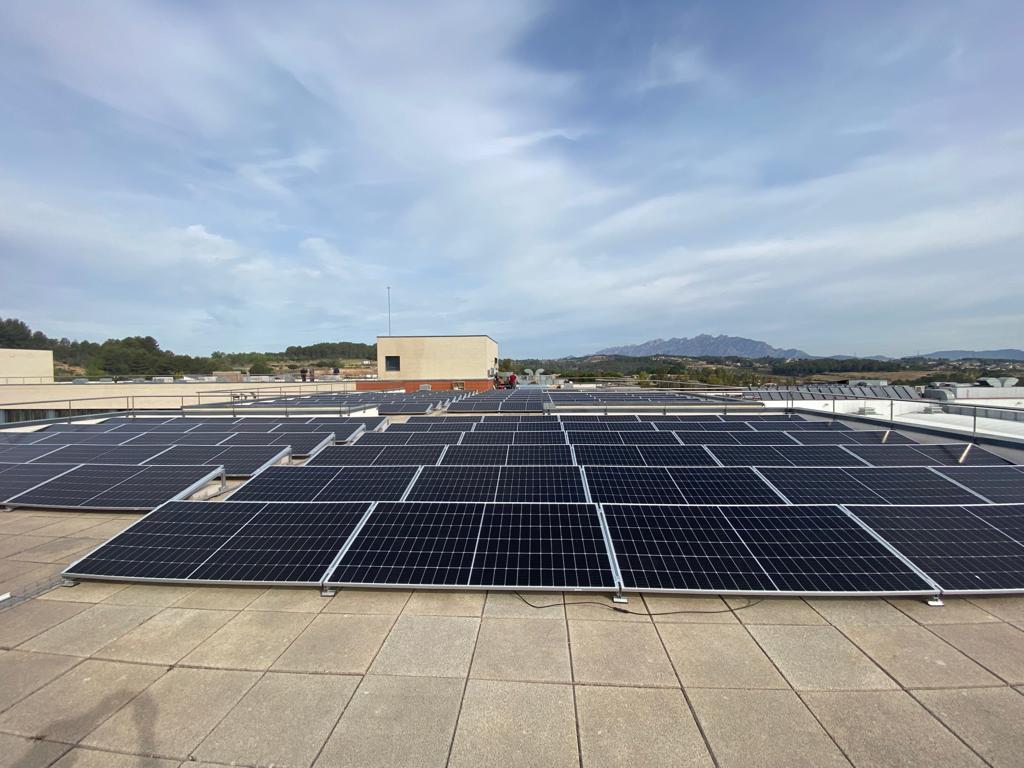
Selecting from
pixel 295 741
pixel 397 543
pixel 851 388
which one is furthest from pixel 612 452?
pixel 851 388

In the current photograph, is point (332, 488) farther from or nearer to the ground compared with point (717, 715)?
farther from the ground

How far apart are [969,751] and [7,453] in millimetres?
21012

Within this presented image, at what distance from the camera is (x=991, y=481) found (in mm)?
8961

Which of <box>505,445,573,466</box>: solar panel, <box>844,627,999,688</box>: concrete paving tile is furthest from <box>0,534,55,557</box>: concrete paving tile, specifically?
<box>844,627,999,688</box>: concrete paving tile

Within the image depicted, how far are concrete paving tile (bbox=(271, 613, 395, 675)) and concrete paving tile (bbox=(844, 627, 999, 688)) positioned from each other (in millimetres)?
5708

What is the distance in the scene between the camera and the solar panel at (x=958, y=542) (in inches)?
241

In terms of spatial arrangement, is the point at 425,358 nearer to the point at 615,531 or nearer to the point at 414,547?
the point at 414,547

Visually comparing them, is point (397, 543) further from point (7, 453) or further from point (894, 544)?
point (7, 453)

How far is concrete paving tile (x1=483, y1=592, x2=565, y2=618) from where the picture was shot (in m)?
5.86

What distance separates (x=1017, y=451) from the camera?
1434 centimetres

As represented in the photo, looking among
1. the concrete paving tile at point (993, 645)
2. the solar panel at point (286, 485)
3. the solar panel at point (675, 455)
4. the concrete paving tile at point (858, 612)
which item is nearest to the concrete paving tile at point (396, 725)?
the solar panel at point (286, 485)

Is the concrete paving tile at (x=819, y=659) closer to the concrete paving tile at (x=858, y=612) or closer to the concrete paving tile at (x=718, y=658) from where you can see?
the concrete paving tile at (x=718, y=658)

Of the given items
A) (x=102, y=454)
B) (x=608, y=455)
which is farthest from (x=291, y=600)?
(x=102, y=454)

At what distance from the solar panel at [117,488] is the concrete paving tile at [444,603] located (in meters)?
6.03
